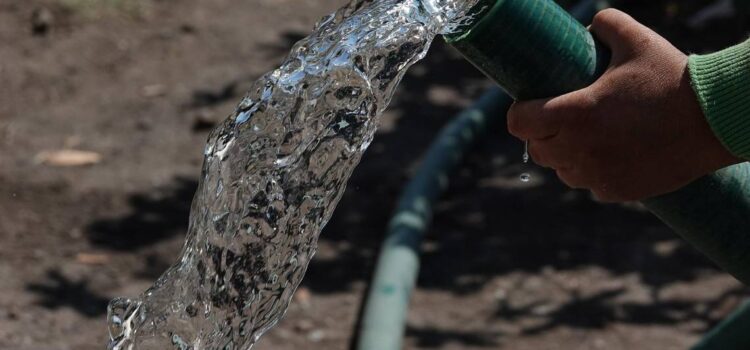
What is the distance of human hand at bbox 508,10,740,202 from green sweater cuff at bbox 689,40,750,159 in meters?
0.02

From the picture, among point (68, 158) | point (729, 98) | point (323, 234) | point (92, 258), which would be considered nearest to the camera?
point (729, 98)

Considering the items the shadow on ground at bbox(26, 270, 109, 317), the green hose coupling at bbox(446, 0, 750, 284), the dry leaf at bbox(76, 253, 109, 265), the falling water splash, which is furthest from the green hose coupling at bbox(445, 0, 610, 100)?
the dry leaf at bbox(76, 253, 109, 265)

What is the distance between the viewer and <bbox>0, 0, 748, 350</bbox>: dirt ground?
12.0 ft

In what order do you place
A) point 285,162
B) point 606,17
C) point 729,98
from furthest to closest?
point 285,162
point 606,17
point 729,98

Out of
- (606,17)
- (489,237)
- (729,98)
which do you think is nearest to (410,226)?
(489,237)

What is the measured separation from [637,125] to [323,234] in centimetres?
264

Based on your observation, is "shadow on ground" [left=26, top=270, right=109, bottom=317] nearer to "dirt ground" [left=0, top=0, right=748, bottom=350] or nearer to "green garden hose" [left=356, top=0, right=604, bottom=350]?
"dirt ground" [left=0, top=0, right=748, bottom=350]

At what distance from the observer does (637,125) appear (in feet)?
5.27

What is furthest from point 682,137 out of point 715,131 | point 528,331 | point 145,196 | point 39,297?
point 145,196

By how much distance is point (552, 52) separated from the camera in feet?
5.30

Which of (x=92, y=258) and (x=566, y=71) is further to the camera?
(x=92, y=258)

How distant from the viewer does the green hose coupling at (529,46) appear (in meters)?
1.60

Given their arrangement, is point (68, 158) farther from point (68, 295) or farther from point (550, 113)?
point (550, 113)

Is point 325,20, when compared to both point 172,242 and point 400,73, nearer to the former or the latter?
point 400,73
